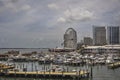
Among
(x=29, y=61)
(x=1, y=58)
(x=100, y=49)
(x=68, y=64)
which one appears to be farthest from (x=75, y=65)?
(x=100, y=49)

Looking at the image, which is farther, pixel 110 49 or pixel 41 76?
pixel 110 49

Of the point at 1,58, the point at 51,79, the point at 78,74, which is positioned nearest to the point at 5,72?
the point at 51,79

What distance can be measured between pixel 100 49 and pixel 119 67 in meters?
80.6

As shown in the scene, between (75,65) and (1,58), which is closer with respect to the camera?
(75,65)

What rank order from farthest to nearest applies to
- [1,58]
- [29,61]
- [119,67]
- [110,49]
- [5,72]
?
[110,49], [1,58], [29,61], [119,67], [5,72]

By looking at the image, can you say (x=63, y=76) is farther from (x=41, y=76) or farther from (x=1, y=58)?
(x=1, y=58)

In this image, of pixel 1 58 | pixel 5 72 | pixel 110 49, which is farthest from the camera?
pixel 110 49

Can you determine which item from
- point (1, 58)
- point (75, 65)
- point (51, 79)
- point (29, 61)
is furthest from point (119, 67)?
point (1, 58)

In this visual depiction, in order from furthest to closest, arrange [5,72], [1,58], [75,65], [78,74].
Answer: [1,58] < [75,65] < [5,72] < [78,74]

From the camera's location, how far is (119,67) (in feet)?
385

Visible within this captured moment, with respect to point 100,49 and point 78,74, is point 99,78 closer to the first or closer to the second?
point 78,74

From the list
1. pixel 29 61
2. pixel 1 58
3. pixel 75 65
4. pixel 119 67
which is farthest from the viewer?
pixel 1 58

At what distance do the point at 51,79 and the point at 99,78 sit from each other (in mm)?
12525

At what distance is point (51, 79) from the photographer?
8356 centimetres
